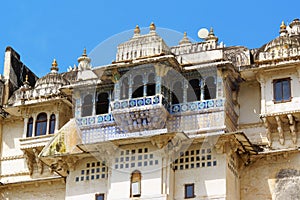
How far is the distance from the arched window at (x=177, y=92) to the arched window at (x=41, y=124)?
507cm

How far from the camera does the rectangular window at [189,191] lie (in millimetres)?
25875

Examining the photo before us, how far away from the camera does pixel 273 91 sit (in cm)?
2711

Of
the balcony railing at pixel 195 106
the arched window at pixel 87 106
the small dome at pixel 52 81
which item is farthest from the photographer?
the small dome at pixel 52 81

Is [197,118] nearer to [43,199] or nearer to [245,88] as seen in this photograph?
[245,88]

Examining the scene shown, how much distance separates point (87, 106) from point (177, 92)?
304cm

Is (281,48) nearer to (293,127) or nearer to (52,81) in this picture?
(293,127)

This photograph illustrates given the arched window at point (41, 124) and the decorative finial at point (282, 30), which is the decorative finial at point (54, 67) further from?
the decorative finial at point (282, 30)

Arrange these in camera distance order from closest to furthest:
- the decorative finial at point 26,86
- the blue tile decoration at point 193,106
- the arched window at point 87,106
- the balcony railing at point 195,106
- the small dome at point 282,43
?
the balcony railing at point 195,106 → the blue tile decoration at point 193,106 → the small dome at point 282,43 → the arched window at point 87,106 → the decorative finial at point 26,86

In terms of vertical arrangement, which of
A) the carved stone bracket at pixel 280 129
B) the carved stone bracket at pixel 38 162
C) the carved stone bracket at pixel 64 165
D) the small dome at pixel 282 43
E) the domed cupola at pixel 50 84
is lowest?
the carved stone bracket at pixel 64 165

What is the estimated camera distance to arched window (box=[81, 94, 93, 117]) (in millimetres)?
28078

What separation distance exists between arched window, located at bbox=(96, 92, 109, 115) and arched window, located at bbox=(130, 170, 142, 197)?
2.76m

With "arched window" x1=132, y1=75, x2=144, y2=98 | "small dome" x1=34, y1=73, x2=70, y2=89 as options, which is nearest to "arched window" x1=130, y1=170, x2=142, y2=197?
"arched window" x1=132, y1=75, x2=144, y2=98

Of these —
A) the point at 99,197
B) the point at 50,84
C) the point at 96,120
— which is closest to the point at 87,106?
the point at 96,120

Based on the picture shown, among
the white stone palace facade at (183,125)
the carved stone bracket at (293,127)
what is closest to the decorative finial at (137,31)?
the white stone palace facade at (183,125)
